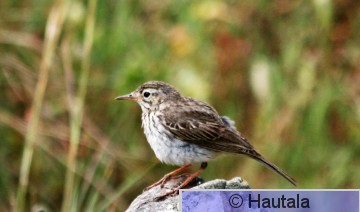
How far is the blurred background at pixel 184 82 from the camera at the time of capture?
9219 millimetres

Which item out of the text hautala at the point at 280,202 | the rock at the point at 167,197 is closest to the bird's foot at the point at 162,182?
the rock at the point at 167,197

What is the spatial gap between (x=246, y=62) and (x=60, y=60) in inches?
69.0

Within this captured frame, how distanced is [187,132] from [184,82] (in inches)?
119

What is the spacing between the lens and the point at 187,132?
20.4 ft

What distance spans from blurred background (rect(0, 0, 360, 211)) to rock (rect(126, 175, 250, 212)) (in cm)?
320

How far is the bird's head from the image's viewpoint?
6.37m

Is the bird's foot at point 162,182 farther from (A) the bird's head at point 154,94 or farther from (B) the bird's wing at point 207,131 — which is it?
(A) the bird's head at point 154,94

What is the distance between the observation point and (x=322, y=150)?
32.4ft

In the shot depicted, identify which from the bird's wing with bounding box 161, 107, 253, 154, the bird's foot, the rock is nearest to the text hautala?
the rock

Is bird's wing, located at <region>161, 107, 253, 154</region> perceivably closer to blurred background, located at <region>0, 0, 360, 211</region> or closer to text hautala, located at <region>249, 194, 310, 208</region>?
text hautala, located at <region>249, 194, 310, 208</region>

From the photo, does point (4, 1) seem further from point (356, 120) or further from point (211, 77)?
point (356, 120)

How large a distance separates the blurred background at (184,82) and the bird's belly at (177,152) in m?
2.55

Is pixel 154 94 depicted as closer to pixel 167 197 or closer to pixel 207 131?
pixel 207 131

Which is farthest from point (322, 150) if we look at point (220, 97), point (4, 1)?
point (4, 1)
